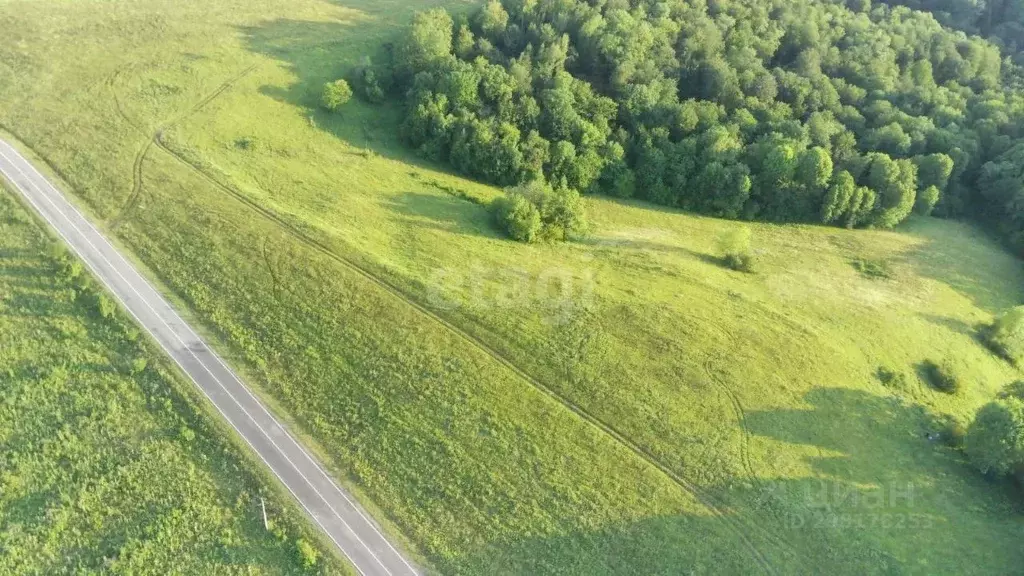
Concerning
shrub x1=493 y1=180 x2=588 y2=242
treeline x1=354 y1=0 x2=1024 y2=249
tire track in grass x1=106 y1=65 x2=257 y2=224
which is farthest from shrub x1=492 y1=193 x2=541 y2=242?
tire track in grass x1=106 y1=65 x2=257 y2=224

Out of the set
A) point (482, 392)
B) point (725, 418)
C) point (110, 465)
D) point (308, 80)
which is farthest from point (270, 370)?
point (308, 80)

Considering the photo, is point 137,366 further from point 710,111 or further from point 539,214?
point 710,111

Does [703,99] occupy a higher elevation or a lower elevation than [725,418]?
higher

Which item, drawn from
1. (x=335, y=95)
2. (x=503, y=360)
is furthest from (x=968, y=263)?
(x=335, y=95)

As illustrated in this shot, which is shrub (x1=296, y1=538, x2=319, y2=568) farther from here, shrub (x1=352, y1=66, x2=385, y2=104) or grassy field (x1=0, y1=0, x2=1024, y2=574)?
shrub (x1=352, y1=66, x2=385, y2=104)

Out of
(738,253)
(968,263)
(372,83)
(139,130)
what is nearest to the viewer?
(139,130)

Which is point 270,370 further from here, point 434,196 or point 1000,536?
point 1000,536
